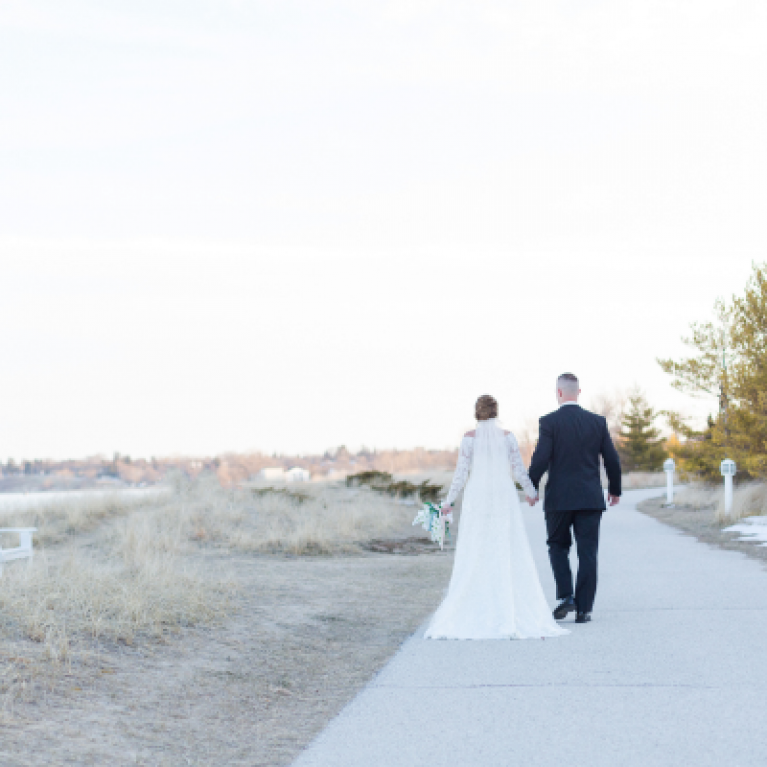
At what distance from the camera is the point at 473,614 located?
29.0ft

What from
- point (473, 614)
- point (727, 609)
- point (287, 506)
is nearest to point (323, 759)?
point (473, 614)

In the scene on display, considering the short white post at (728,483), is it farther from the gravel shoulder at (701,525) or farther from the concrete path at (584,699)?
the concrete path at (584,699)

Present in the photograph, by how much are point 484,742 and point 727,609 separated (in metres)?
5.38

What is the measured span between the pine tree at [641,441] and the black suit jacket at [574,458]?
58.2 m

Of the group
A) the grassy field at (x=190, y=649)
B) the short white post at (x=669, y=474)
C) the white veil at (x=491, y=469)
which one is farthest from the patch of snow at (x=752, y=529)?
the short white post at (x=669, y=474)

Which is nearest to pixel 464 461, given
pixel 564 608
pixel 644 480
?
pixel 564 608

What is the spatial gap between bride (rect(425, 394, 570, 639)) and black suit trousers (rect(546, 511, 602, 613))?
374 millimetres

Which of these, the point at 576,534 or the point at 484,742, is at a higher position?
the point at 576,534

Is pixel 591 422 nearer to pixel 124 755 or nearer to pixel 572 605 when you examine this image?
pixel 572 605

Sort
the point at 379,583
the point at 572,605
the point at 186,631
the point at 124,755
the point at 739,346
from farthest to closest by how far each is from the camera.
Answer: the point at 739,346 < the point at 379,583 < the point at 572,605 < the point at 186,631 < the point at 124,755

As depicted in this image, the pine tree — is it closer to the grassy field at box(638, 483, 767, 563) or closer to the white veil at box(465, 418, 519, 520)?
the grassy field at box(638, 483, 767, 563)

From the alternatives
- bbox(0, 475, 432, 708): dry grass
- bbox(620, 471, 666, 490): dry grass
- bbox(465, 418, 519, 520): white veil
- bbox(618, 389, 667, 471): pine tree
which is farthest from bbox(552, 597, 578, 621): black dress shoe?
bbox(618, 389, 667, 471): pine tree

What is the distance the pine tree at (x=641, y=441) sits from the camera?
66.4 metres

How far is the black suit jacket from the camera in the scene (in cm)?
940
